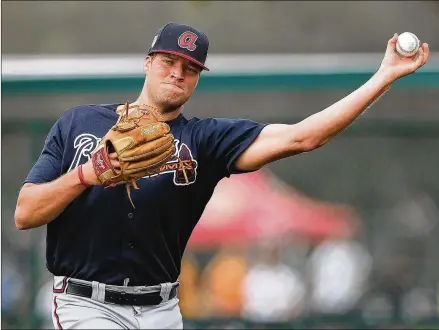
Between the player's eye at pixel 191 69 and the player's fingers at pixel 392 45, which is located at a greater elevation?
the player's fingers at pixel 392 45

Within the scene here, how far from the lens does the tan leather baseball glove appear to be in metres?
3.39

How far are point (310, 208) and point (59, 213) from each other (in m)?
4.62

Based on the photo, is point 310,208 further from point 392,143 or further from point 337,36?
point 337,36

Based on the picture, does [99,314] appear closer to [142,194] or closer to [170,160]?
[142,194]

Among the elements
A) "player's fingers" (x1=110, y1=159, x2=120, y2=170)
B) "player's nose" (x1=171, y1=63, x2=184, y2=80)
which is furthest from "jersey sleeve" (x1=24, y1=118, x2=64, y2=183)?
"player's nose" (x1=171, y1=63, x2=184, y2=80)

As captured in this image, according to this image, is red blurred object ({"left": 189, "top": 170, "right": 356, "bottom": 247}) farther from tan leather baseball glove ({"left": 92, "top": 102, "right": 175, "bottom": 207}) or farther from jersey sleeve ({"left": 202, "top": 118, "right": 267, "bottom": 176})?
tan leather baseball glove ({"left": 92, "top": 102, "right": 175, "bottom": 207})

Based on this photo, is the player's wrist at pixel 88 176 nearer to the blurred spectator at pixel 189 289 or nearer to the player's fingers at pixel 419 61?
the player's fingers at pixel 419 61

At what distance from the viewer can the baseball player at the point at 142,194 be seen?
3529 millimetres

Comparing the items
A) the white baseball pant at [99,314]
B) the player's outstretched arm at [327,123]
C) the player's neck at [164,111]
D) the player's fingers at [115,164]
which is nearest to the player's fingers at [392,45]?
the player's outstretched arm at [327,123]

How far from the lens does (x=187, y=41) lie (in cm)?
374

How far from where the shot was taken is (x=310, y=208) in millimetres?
7965

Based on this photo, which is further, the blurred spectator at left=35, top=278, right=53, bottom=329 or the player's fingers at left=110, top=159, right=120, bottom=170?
the blurred spectator at left=35, top=278, right=53, bottom=329

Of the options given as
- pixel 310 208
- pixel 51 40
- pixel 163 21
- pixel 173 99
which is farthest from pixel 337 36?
pixel 173 99

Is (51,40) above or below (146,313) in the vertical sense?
above
